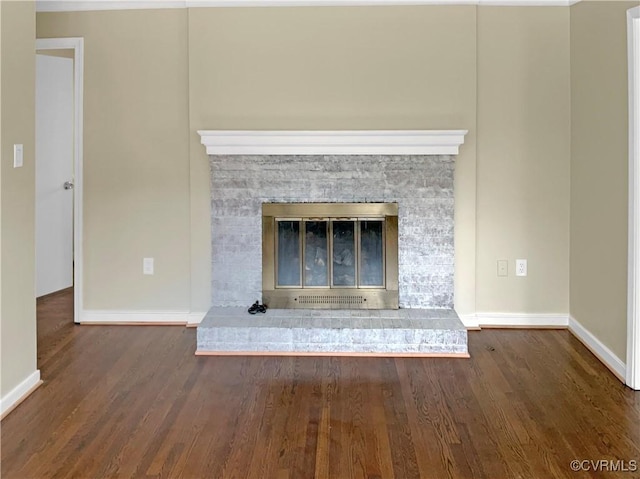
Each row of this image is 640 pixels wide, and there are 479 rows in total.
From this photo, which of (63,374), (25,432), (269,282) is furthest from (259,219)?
(25,432)

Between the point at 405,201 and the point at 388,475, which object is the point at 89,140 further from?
the point at 388,475

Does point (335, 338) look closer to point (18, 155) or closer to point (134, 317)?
point (134, 317)

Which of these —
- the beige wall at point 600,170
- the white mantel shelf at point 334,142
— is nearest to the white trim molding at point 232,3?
the beige wall at point 600,170

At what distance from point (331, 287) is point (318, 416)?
1.37 m

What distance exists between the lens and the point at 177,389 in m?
2.93

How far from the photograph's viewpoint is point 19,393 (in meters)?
2.75

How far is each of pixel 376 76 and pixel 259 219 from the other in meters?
1.22

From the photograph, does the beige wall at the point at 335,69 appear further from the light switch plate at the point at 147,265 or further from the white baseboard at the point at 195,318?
the white baseboard at the point at 195,318

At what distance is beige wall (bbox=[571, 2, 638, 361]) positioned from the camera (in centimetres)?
308

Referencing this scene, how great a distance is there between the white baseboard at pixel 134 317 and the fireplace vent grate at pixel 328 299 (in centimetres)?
88

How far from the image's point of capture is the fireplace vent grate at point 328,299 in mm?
3863

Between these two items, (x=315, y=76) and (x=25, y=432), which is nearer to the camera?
(x=25, y=432)

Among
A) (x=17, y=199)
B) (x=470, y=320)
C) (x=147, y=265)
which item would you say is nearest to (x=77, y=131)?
(x=147, y=265)

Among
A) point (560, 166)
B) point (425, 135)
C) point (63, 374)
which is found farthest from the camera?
point (560, 166)
